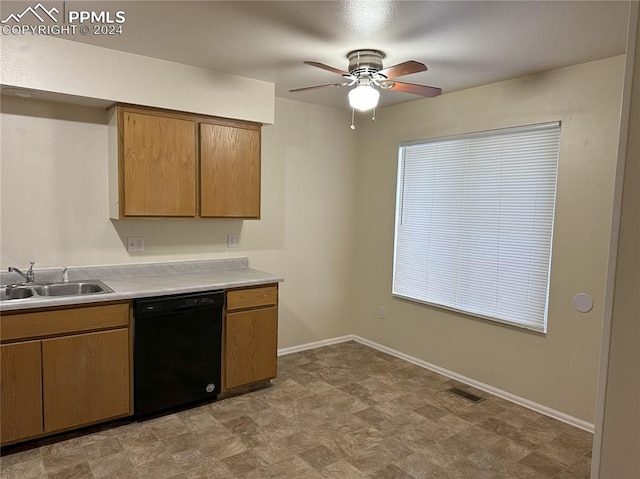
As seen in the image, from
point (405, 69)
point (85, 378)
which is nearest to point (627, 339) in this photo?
point (405, 69)

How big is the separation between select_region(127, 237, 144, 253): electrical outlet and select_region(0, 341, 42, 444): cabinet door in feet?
3.48

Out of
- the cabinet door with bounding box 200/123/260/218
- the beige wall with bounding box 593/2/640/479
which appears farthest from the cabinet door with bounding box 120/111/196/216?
the beige wall with bounding box 593/2/640/479

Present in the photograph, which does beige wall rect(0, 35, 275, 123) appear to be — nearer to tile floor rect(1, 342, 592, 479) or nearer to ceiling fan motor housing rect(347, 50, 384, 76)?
ceiling fan motor housing rect(347, 50, 384, 76)

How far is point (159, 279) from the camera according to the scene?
11.0ft

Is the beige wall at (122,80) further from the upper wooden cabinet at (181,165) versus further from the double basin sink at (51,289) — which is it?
the double basin sink at (51,289)

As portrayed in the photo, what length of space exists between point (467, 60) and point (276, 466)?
2.91 metres

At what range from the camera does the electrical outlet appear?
346 centimetres

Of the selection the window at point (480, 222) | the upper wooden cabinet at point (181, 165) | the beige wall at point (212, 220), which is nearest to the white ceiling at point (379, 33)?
the upper wooden cabinet at point (181, 165)

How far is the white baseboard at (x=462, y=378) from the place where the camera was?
3.16 meters

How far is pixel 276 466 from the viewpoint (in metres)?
2.55

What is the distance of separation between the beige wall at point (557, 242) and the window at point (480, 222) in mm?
95

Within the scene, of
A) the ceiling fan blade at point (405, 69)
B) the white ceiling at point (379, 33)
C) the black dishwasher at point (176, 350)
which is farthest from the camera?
the black dishwasher at point (176, 350)

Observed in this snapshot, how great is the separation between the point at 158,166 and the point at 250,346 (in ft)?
5.11

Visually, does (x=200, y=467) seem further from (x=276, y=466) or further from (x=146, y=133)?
(x=146, y=133)
